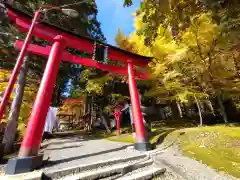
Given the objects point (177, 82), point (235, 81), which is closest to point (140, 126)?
point (177, 82)

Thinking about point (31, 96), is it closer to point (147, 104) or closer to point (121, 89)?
point (121, 89)

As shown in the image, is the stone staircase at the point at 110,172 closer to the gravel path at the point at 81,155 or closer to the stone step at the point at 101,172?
the stone step at the point at 101,172

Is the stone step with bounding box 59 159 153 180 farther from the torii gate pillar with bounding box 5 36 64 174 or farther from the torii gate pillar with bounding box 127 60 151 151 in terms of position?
the torii gate pillar with bounding box 127 60 151 151

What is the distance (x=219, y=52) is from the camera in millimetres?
10922

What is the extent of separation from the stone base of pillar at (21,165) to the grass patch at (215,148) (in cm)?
458

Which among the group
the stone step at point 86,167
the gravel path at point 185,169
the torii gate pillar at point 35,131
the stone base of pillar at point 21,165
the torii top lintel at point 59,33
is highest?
the torii top lintel at point 59,33

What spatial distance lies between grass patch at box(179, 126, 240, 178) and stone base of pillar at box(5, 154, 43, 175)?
458 cm

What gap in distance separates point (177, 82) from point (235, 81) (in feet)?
12.7

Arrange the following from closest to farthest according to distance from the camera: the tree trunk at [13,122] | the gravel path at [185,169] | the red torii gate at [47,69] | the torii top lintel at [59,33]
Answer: the gravel path at [185,169], the red torii gate at [47,69], the torii top lintel at [59,33], the tree trunk at [13,122]

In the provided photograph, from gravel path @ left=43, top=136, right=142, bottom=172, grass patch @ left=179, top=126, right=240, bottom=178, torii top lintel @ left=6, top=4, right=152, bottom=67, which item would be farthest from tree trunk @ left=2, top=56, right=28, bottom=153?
grass patch @ left=179, top=126, right=240, bottom=178

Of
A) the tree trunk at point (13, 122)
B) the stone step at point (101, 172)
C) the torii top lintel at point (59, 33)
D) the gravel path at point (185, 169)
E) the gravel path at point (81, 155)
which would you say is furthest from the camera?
the tree trunk at point (13, 122)

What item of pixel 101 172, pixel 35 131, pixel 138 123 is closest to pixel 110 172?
pixel 101 172

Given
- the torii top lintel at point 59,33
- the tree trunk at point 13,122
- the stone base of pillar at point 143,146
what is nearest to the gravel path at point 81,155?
the stone base of pillar at point 143,146

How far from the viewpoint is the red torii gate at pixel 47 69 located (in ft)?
14.6
